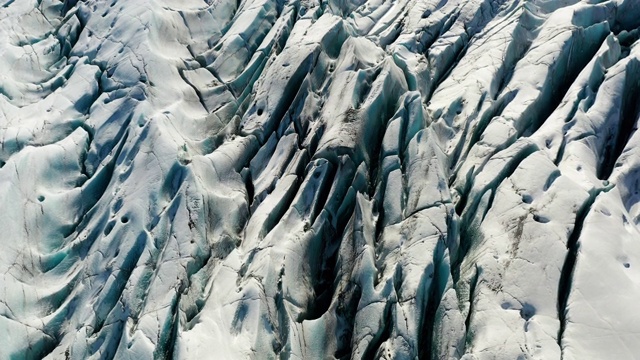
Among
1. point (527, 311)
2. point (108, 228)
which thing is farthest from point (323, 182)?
point (527, 311)

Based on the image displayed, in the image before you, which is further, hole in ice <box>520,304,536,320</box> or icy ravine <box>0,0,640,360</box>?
icy ravine <box>0,0,640,360</box>

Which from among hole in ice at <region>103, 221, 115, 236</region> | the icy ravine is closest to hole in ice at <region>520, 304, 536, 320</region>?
the icy ravine

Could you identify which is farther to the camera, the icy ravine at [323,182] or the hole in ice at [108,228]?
the hole in ice at [108,228]

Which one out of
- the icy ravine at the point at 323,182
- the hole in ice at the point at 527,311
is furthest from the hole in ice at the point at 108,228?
the hole in ice at the point at 527,311

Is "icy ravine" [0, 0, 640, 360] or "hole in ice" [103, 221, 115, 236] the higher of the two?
"icy ravine" [0, 0, 640, 360]

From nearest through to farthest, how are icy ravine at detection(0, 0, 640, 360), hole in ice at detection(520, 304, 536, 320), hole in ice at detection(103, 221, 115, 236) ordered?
1. hole in ice at detection(520, 304, 536, 320)
2. icy ravine at detection(0, 0, 640, 360)
3. hole in ice at detection(103, 221, 115, 236)

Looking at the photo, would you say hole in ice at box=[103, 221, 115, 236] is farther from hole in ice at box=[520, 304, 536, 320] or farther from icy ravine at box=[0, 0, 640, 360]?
hole in ice at box=[520, 304, 536, 320]

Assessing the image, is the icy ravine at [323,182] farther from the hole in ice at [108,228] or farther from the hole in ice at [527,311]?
the hole in ice at [108,228]

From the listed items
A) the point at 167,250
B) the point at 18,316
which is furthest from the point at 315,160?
the point at 18,316
